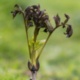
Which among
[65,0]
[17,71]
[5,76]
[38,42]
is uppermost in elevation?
[38,42]

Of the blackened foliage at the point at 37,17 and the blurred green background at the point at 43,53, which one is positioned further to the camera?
the blurred green background at the point at 43,53

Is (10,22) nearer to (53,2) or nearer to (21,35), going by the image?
(21,35)

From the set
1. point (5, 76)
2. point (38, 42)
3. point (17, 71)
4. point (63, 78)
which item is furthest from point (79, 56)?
point (38, 42)

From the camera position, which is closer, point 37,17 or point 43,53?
point 37,17

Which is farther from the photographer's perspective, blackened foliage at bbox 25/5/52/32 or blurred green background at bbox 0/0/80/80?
blurred green background at bbox 0/0/80/80

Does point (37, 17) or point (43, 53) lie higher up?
point (37, 17)

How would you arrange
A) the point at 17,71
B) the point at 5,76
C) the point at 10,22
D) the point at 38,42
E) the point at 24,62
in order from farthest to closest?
1. the point at 10,22
2. the point at 24,62
3. the point at 17,71
4. the point at 5,76
5. the point at 38,42

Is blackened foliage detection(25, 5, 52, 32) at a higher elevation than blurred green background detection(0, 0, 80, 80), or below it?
higher

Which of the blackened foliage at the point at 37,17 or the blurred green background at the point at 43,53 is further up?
the blackened foliage at the point at 37,17
